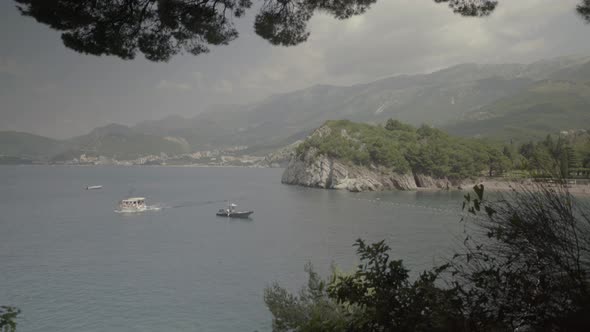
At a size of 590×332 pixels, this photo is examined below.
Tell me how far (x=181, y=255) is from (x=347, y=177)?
55339 millimetres

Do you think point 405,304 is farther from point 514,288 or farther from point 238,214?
point 238,214

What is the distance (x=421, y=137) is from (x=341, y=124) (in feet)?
61.6

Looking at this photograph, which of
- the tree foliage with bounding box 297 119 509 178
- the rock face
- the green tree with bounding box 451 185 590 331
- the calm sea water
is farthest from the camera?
the tree foliage with bounding box 297 119 509 178

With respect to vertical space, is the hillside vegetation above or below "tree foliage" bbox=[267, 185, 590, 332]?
above

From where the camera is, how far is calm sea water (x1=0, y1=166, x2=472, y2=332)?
2039cm

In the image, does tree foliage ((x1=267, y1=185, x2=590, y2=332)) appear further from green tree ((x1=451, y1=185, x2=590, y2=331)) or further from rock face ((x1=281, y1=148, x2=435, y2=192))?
rock face ((x1=281, y1=148, x2=435, y2=192))

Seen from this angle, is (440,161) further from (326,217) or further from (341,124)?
(326,217)

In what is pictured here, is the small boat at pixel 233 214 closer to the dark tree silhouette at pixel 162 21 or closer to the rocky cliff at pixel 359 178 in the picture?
the rocky cliff at pixel 359 178

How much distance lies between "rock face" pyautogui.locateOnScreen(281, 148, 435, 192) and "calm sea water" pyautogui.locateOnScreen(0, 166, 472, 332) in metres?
20.2

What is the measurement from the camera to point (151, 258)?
31.4m

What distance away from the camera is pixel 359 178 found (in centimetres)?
8225

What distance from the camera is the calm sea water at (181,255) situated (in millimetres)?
20391

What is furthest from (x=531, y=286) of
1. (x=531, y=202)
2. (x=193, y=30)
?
(x=193, y=30)

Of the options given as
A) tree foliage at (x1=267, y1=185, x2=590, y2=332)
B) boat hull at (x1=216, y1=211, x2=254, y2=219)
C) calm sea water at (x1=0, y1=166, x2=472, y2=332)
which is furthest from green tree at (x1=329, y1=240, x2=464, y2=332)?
boat hull at (x1=216, y1=211, x2=254, y2=219)
